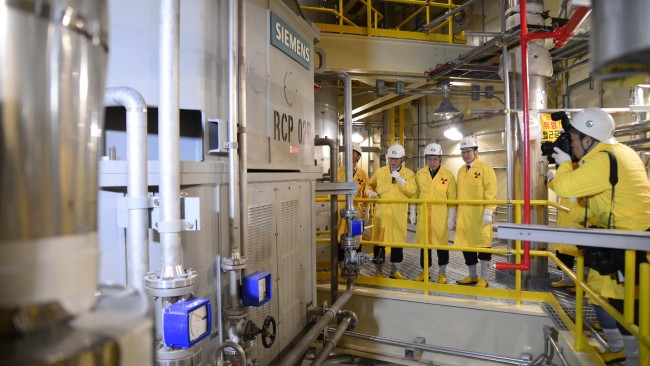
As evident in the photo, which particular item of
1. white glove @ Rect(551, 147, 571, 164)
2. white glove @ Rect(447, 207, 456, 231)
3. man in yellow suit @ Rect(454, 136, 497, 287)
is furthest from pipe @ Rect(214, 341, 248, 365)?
white glove @ Rect(447, 207, 456, 231)

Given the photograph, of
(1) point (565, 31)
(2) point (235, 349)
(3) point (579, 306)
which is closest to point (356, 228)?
(3) point (579, 306)

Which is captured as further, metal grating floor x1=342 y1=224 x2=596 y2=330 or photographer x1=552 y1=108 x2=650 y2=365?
metal grating floor x1=342 y1=224 x2=596 y2=330

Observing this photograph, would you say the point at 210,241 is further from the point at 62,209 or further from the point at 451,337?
the point at 451,337

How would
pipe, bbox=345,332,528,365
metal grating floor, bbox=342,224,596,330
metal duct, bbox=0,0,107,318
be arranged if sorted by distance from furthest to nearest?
1. metal grating floor, bbox=342,224,596,330
2. pipe, bbox=345,332,528,365
3. metal duct, bbox=0,0,107,318

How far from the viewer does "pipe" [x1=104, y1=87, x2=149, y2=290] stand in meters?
1.74

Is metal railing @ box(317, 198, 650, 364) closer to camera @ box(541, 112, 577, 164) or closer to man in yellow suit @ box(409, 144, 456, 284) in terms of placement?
man in yellow suit @ box(409, 144, 456, 284)

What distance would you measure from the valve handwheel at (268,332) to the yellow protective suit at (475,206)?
3.19 meters

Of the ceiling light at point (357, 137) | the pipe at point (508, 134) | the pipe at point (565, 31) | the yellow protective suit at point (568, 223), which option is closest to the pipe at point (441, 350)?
the yellow protective suit at point (568, 223)

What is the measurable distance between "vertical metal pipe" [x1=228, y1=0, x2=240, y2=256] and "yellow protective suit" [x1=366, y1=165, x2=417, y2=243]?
A: 145 inches

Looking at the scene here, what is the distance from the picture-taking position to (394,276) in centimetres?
540

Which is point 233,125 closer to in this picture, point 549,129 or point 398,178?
point 398,178

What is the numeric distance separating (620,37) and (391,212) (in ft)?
16.9

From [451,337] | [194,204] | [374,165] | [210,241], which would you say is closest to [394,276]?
[451,337]

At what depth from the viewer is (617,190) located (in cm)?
276
